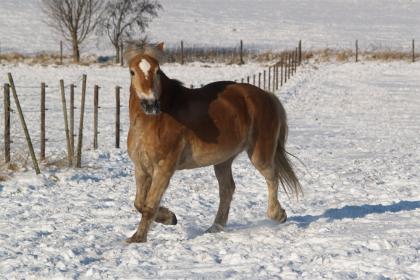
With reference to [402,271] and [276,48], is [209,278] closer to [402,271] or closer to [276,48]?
[402,271]

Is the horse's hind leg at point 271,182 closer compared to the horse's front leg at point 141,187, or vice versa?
the horse's front leg at point 141,187

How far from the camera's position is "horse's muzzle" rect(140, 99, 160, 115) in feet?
20.6

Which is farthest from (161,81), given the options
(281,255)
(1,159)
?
(1,159)

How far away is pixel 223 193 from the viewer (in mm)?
7836

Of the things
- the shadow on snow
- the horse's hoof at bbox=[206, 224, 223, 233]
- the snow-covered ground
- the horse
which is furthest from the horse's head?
the snow-covered ground

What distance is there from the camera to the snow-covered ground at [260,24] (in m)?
63.1

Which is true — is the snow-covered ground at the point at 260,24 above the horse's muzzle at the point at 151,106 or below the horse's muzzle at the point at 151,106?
above

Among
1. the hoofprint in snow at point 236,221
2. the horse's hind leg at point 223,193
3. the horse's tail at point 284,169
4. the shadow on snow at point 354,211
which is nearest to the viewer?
the hoofprint in snow at point 236,221

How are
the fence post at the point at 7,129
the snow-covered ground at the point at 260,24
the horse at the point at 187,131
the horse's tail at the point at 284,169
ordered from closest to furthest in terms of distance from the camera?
1. the horse at the point at 187,131
2. the horse's tail at the point at 284,169
3. the fence post at the point at 7,129
4. the snow-covered ground at the point at 260,24

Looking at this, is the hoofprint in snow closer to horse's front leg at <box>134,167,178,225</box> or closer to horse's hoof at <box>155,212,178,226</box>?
horse's hoof at <box>155,212,178,226</box>

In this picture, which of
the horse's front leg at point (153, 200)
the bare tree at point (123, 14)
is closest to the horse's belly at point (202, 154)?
the horse's front leg at point (153, 200)

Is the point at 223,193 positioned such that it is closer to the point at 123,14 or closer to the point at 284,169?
the point at 284,169

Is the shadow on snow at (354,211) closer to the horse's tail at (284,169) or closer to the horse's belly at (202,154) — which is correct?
the horse's tail at (284,169)

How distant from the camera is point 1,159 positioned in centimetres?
1159
